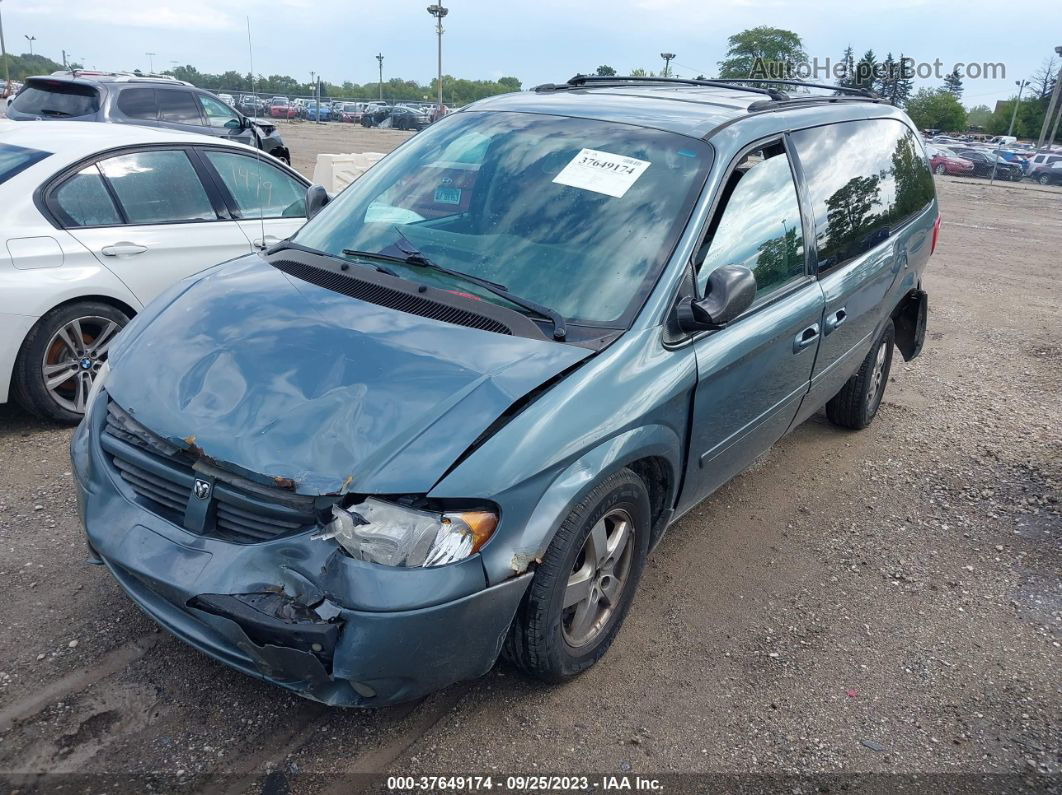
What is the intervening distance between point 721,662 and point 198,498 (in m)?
1.99

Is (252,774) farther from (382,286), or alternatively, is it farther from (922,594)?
(922,594)

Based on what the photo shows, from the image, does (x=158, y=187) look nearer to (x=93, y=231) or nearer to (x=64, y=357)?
(x=93, y=231)

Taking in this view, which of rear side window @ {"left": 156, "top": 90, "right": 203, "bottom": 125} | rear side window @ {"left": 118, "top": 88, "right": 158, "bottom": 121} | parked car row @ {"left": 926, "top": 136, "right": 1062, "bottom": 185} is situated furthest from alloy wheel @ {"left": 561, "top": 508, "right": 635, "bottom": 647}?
parked car row @ {"left": 926, "top": 136, "right": 1062, "bottom": 185}

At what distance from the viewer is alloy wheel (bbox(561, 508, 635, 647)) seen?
2857mm

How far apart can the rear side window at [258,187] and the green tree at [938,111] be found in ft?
246

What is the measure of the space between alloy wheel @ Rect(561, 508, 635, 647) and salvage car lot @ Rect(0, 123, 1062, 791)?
0.21m

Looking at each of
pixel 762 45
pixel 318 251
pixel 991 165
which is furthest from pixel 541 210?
pixel 762 45

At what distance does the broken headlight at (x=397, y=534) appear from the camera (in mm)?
2312

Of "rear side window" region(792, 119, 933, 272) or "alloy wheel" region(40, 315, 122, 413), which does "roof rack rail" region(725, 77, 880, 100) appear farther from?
"alloy wheel" region(40, 315, 122, 413)

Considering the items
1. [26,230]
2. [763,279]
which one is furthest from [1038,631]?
[26,230]

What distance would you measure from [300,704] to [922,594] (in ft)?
8.97

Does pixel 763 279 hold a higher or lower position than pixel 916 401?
higher

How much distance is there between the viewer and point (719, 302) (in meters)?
2.96

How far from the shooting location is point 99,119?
35.8ft
